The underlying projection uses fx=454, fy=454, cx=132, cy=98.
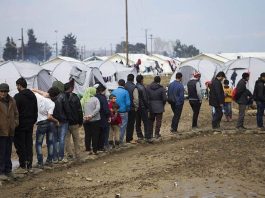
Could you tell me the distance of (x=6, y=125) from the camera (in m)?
8.42

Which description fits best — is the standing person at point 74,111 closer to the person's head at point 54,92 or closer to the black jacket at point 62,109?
the black jacket at point 62,109

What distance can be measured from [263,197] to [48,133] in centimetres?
469

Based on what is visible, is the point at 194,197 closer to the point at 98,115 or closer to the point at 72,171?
the point at 72,171

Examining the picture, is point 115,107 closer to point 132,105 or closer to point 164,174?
point 132,105

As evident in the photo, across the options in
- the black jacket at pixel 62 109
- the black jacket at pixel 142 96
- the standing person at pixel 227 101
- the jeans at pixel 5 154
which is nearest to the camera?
the jeans at pixel 5 154

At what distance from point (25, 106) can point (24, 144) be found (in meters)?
0.80

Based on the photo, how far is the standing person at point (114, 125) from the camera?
11.4 meters

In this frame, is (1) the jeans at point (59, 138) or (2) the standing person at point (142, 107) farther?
(2) the standing person at point (142, 107)

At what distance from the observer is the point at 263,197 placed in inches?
278

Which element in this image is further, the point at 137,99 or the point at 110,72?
the point at 110,72

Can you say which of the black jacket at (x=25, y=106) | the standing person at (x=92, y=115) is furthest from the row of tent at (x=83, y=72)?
the black jacket at (x=25, y=106)

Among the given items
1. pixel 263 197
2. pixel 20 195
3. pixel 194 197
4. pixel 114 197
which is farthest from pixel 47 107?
pixel 263 197

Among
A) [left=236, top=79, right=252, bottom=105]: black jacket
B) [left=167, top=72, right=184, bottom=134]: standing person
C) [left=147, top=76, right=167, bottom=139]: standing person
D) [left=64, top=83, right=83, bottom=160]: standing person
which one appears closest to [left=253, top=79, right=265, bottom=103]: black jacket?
[left=236, top=79, right=252, bottom=105]: black jacket

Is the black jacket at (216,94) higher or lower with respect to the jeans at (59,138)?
higher
